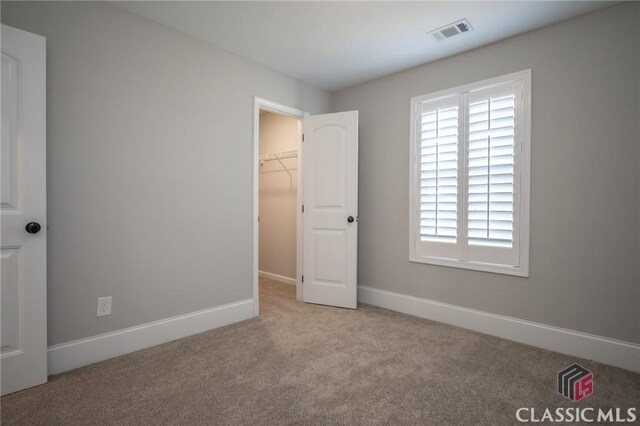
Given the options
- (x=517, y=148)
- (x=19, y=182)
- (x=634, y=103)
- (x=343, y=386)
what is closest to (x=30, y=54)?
(x=19, y=182)

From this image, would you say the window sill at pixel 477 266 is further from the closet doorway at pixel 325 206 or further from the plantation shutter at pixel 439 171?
the closet doorway at pixel 325 206

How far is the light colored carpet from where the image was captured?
1779 mm

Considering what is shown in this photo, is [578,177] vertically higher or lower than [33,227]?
higher

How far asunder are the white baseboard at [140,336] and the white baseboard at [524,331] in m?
1.63

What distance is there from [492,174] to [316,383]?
7.23 feet

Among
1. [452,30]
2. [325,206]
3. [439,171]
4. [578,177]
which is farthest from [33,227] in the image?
[578,177]

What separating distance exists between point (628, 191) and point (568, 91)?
0.85 meters

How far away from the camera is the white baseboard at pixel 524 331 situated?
2355 mm

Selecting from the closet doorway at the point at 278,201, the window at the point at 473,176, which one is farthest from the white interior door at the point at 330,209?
the closet doorway at the point at 278,201

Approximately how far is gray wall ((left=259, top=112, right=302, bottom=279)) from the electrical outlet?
8.52 feet

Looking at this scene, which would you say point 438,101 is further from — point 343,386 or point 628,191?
point 343,386

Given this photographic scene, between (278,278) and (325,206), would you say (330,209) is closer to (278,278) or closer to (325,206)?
(325,206)

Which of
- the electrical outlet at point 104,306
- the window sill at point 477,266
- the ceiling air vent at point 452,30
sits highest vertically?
the ceiling air vent at point 452,30

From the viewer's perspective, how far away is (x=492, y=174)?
2881 mm
